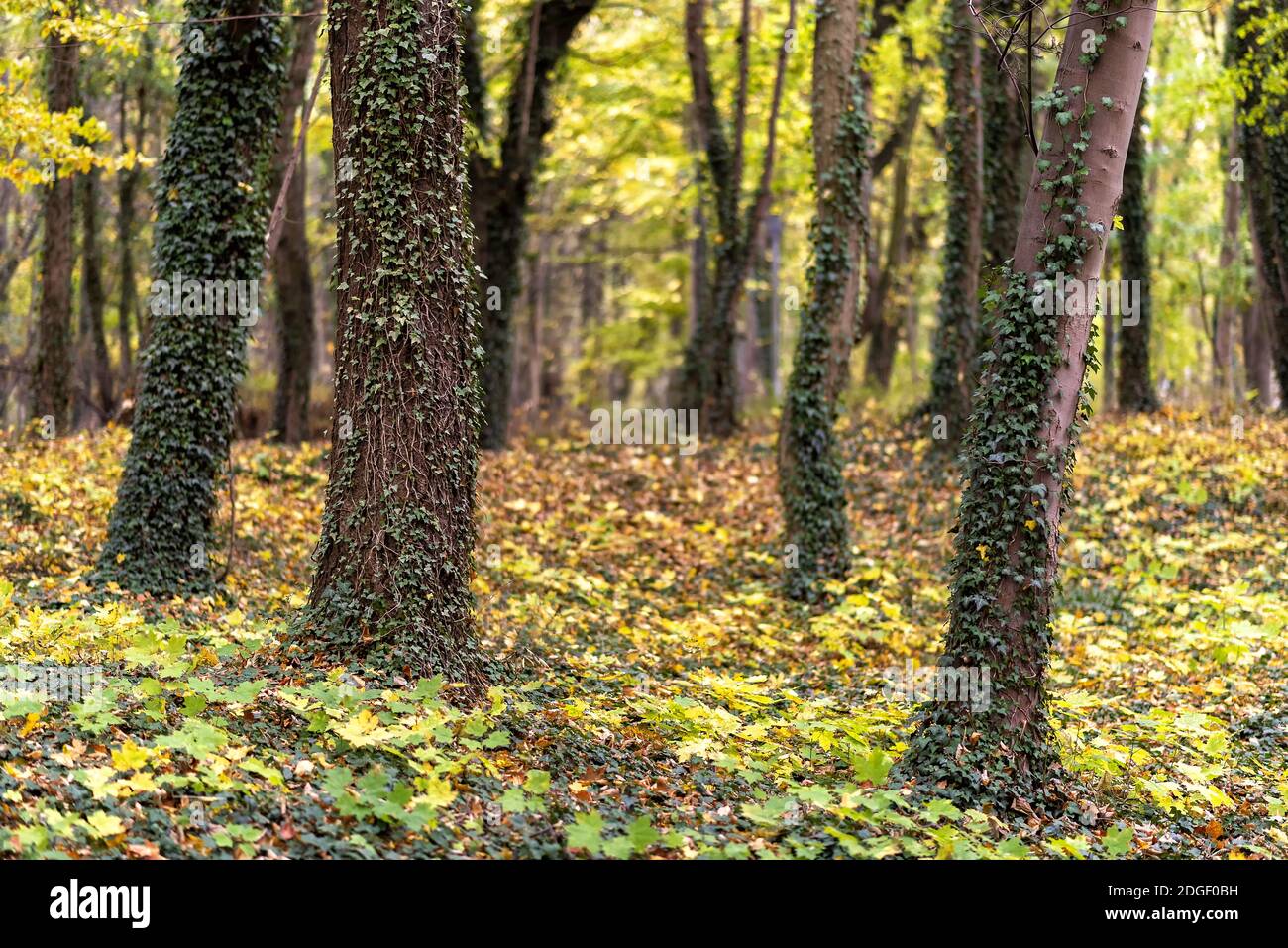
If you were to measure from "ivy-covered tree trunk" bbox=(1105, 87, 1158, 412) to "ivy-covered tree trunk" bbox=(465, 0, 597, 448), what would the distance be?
9.12 metres

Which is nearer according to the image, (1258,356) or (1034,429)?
(1034,429)

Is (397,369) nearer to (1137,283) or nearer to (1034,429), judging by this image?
(1034,429)

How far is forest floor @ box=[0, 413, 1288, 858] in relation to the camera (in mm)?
5707

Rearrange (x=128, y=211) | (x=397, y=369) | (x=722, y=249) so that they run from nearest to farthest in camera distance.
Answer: (x=397, y=369) < (x=722, y=249) < (x=128, y=211)

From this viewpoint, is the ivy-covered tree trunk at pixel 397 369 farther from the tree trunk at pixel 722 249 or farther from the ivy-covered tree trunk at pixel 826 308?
the tree trunk at pixel 722 249

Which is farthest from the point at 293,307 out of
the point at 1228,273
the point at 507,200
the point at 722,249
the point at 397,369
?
the point at 1228,273

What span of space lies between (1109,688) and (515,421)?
13419 millimetres

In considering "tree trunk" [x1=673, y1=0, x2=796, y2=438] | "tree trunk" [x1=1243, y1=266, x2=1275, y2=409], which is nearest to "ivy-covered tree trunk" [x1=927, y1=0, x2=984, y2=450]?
"tree trunk" [x1=673, y1=0, x2=796, y2=438]

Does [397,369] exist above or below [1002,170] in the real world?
below

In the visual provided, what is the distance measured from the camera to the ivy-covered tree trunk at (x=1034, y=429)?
7.09 m

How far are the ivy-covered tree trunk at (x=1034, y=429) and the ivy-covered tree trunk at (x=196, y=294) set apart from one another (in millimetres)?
6811

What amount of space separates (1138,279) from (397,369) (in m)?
14.9

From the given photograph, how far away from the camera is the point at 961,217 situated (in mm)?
17000

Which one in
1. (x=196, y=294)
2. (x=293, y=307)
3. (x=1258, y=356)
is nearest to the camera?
(x=196, y=294)
